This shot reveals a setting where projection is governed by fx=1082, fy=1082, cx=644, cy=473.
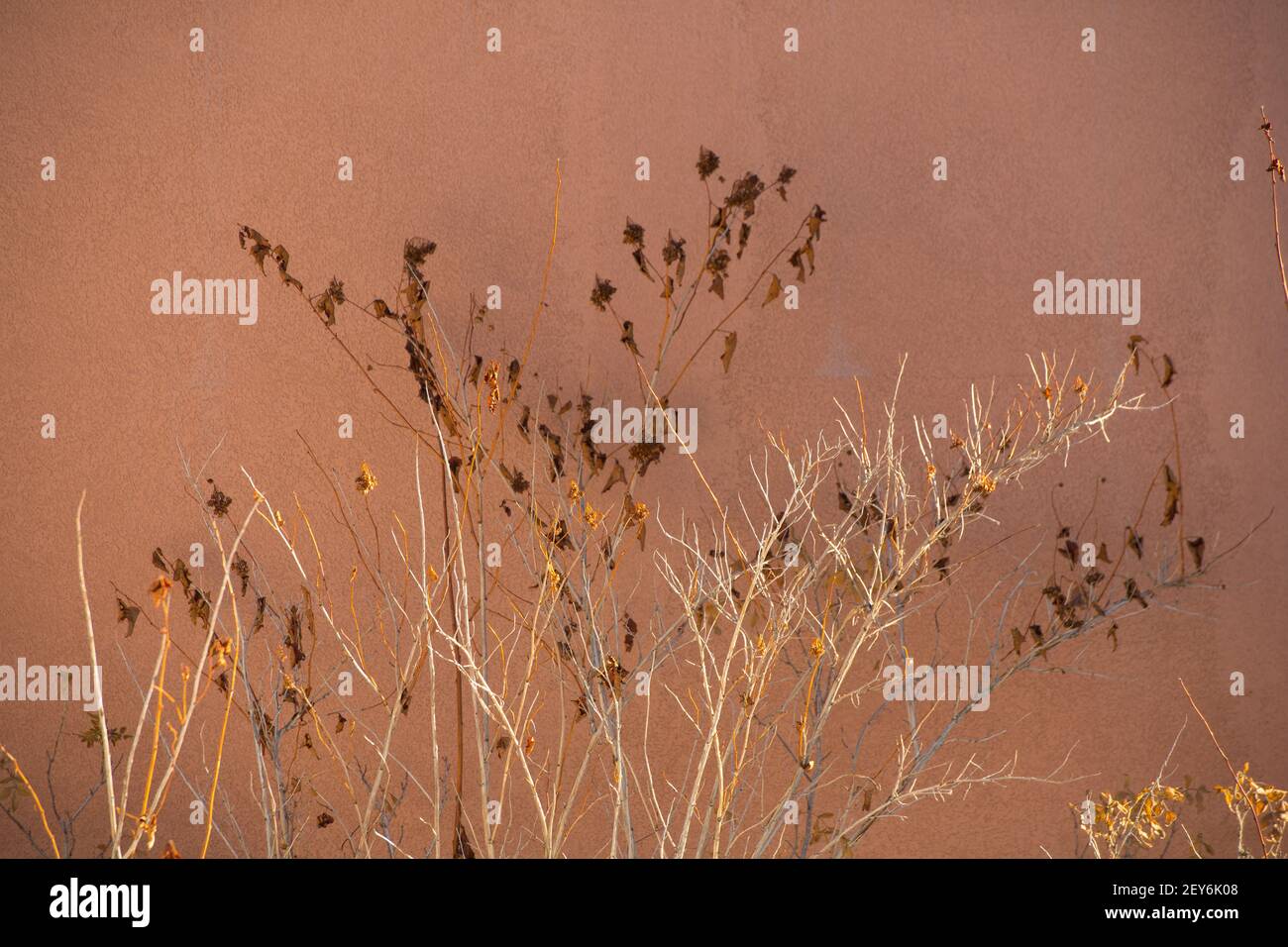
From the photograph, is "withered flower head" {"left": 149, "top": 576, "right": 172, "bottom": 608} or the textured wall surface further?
the textured wall surface

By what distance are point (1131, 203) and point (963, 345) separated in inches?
25.0

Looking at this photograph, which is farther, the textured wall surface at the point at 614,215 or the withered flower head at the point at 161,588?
the textured wall surface at the point at 614,215

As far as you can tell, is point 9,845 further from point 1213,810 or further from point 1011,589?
point 1213,810

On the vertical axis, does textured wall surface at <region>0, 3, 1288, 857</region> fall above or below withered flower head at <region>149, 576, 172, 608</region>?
above

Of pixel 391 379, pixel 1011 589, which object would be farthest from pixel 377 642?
pixel 1011 589

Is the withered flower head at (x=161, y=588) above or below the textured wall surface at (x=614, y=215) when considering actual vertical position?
below

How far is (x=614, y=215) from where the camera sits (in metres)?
3.11

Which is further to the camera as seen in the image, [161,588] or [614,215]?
[614,215]

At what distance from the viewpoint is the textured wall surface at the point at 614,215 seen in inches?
122

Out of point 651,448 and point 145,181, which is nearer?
point 651,448

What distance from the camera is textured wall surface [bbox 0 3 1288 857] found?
3098 millimetres

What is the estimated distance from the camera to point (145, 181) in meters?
3.12

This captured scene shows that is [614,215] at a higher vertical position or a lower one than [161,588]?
higher
